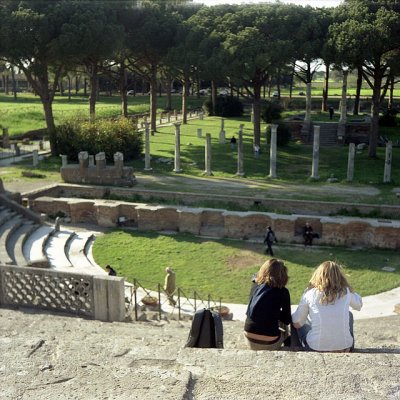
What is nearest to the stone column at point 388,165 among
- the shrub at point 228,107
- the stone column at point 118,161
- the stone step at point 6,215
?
the stone column at point 118,161

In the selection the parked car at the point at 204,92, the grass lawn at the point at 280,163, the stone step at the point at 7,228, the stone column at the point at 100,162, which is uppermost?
the parked car at the point at 204,92

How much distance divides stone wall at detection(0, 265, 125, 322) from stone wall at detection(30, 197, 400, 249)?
33.3ft

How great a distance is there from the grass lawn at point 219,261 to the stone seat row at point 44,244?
0.54m

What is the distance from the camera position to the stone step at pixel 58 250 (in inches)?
626

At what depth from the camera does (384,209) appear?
1984 centimetres

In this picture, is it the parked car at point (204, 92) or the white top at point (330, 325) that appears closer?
the white top at point (330, 325)

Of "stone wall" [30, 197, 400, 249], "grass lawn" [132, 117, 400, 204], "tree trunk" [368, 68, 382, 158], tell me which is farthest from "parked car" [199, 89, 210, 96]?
"stone wall" [30, 197, 400, 249]

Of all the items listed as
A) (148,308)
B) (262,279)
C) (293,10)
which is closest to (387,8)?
(293,10)

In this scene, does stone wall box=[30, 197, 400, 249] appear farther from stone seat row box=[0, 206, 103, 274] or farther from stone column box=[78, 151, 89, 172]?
stone column box=[78, 151, 89, 172]

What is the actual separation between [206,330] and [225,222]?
513 inches

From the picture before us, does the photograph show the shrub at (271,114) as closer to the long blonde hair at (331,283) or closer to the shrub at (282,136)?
the shrub at (282,136)

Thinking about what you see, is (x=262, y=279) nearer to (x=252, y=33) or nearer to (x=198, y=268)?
(x=198, y=268)

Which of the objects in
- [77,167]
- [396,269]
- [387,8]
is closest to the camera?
[396,269]

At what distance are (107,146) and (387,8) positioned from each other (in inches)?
627
